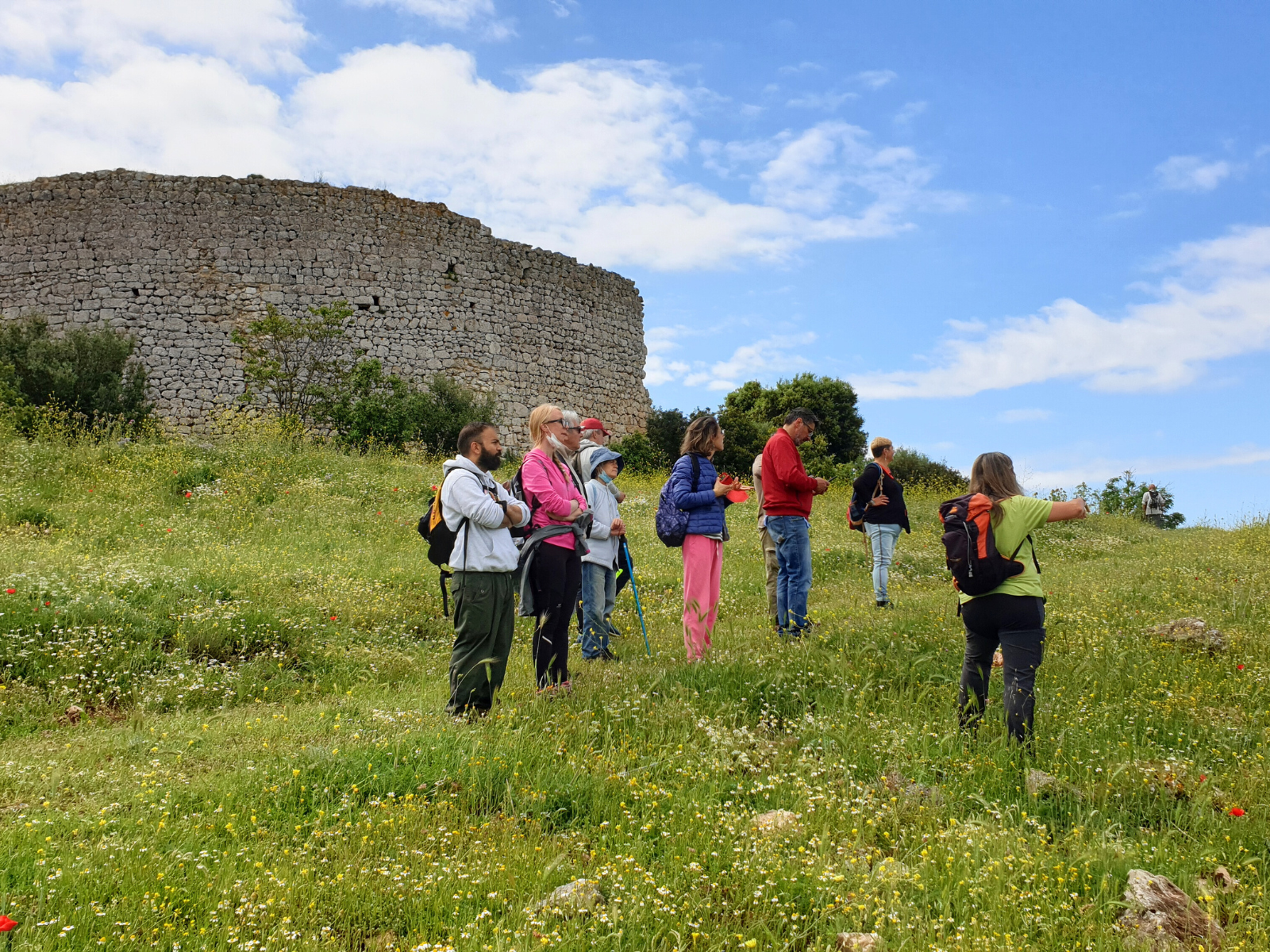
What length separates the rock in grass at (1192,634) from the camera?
6645mm

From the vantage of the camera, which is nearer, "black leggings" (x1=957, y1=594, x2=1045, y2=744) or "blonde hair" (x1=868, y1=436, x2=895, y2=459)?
"black leggings" (x1=957, y1=594, x2=1045, y2=744)

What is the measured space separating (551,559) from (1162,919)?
3535 mm

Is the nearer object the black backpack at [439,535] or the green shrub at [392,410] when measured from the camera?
the black backpack at [439,535]

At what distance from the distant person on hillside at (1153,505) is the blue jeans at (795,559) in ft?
55.5

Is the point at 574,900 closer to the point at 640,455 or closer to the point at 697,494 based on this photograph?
the point at 697,494

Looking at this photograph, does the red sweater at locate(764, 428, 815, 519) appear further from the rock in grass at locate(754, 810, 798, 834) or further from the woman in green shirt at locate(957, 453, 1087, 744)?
the rock in grass at locate(754, 810, 798, 834)

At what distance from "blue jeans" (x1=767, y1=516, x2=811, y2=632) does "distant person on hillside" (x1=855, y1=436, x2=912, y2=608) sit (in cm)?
166

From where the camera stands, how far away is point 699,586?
6.51 m

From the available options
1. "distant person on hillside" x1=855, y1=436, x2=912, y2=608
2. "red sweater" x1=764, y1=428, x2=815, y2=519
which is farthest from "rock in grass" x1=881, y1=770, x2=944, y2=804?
"distant person on hillside" x1=855, y1=436, x2=912, y2=608

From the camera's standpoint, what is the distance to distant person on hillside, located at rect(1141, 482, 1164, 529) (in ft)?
67.5

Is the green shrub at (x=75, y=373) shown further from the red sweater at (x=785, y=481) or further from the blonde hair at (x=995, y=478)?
→ the blonde hair at (x=995, y=478)

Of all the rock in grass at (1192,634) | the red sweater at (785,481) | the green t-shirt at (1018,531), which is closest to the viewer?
the green t-shirt at (1018,531)

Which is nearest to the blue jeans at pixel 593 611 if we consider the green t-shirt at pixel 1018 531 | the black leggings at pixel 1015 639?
the black leggings at pixel 1015 639

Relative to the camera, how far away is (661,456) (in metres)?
24.6
